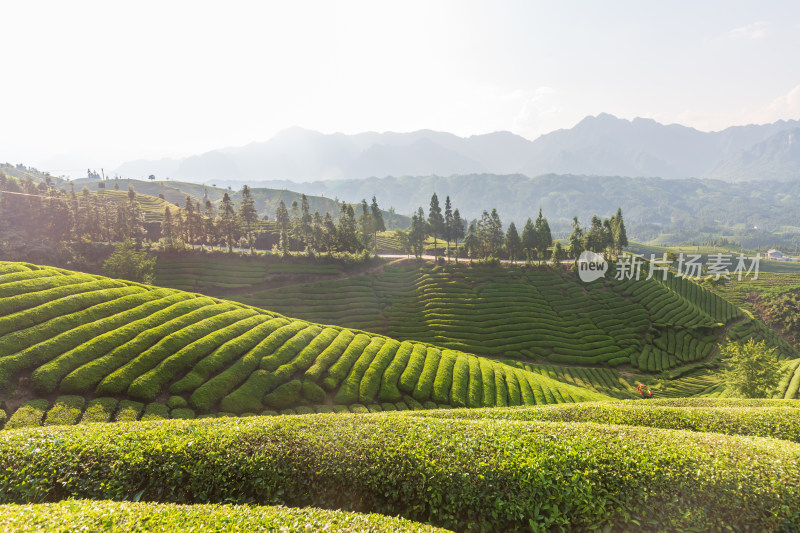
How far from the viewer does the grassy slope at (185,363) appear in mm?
18172

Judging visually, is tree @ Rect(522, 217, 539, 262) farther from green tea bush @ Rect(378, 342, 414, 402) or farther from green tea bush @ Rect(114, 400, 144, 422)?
green tea bush @ Rect(114, 400, 144, 422)

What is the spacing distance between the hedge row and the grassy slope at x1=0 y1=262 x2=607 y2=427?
884 centimetres

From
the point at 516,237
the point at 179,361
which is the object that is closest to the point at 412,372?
the point at 179,361

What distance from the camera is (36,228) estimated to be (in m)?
72.1

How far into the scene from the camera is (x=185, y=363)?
21609mm

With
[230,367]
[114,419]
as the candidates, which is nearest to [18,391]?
[114,419]

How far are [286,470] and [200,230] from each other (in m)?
84.9

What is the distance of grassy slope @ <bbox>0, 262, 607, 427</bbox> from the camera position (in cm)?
1817

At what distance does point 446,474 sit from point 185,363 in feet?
65.9

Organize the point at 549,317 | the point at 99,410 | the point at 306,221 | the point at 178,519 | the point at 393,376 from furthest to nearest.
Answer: the point at 306,221 → the point at 549,317 → the point at 393,376 → the point at 99,410 → the point at 178,519

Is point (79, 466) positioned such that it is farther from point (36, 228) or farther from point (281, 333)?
point (36, 228)

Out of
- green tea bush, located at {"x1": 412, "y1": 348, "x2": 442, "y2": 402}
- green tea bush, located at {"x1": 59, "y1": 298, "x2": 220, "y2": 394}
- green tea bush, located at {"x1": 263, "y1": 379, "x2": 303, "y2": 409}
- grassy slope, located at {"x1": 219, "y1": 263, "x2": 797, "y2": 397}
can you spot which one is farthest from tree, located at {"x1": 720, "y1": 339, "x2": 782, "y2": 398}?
green tea bush, located at {"x1": 59, "y1": 298, "x2": 220, "y2": 394}

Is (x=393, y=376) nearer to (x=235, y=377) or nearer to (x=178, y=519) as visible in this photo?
(x=235, y=377)

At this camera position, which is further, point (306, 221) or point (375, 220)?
point (375, 220)
